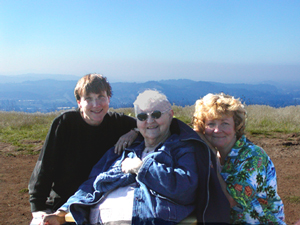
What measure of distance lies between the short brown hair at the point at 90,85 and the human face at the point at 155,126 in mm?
578

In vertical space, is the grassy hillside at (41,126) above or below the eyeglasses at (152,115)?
below

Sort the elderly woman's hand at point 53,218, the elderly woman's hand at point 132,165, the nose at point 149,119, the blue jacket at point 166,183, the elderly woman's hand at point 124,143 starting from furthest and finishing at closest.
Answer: the elderly woman's hand at point 124,143, the nose at point 149,119, the elderly woman's hand at point 53,218, the elderly woman's hand at point 132,165, the blue jacket at point 166,183

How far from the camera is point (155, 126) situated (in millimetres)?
2596

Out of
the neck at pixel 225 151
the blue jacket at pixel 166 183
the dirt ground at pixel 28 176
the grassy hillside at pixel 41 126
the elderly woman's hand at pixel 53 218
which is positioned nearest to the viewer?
the blue jacket at pixel 166 183

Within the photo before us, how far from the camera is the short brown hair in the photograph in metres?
2.92

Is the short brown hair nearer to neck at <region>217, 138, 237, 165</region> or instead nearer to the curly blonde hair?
the curly blonde hair

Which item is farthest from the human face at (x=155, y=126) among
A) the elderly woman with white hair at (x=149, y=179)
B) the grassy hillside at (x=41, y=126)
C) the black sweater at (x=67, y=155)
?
the grassy hillside at (x=41, y=126)

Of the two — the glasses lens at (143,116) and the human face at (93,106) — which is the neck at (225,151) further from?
the human face at (93,106)

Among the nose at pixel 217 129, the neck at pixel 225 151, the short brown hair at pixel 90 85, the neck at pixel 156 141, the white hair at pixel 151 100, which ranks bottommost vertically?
the neck at pixel 225 151

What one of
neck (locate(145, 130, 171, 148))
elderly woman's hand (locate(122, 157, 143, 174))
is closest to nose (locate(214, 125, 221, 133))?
neck (locate(145, 130, 171, 148))

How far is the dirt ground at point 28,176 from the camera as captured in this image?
4.46 meters

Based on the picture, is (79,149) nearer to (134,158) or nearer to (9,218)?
(134,158)

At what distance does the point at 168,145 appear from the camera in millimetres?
2453

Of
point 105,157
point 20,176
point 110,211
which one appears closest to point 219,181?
point 110,211
